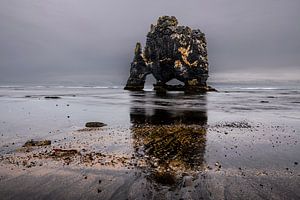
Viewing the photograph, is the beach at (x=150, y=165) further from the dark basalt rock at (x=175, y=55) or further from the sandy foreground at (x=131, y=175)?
the dark basalt rock at (x=175, y=55)

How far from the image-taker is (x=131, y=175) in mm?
12852

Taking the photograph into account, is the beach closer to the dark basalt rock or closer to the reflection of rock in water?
the reflection of rock in water

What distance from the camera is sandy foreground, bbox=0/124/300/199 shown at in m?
10.7

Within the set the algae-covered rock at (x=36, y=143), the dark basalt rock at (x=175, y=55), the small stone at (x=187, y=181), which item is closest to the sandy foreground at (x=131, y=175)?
the small stone at (x=187, y=181)

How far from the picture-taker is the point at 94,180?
40.3 feet

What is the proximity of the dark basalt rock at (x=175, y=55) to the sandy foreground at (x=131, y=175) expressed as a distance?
11008cm

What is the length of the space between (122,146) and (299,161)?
11547 mm

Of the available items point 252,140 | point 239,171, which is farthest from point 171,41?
point 239,171

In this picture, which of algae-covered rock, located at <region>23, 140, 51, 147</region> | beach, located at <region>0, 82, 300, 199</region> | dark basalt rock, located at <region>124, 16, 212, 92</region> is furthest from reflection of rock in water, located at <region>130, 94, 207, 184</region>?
dark basalt rock, located at <region>124, 16, 212, 92</region>

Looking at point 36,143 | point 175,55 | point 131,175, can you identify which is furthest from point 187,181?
point 175,55

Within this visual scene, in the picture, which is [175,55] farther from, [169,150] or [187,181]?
[187,181]

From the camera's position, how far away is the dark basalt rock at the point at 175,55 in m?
126

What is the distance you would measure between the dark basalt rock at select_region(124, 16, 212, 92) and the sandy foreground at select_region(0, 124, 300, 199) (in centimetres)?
11008

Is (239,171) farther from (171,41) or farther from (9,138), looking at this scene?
(171,41)
